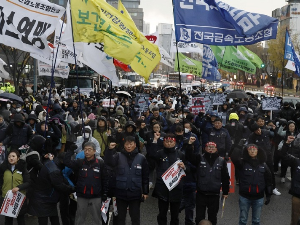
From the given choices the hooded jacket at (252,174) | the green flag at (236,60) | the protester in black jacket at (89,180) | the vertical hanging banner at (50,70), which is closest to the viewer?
the protester in black jacket at (89,180)

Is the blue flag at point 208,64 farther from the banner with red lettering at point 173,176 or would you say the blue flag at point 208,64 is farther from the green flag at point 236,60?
the banner with red lettering at point 173,176

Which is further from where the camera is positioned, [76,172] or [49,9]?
[49,9]

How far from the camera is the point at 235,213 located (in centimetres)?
798

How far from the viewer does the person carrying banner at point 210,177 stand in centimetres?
636

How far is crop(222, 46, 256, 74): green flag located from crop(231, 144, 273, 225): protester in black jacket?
11079mm

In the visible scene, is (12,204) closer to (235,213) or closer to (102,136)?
(102,136)

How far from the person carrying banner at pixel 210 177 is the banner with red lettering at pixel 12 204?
2.57m

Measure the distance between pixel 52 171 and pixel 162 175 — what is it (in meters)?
1.66

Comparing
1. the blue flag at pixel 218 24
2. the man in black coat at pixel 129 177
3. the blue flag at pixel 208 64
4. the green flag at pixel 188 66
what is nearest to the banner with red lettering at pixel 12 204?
the man in black coat at pixel 129 177

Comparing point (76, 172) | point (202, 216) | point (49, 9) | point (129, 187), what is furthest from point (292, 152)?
point (49, 9)

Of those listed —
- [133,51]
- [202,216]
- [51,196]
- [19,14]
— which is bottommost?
[202,216]

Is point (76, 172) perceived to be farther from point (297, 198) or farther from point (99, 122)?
point (297, 198)

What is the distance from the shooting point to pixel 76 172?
20.4 feet

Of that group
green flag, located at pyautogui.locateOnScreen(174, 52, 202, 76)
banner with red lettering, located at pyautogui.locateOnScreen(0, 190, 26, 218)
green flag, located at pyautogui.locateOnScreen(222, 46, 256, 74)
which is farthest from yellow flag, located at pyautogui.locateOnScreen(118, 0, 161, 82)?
green flag, located at pyautogui.locateOnScreen(174, 52, 202, 76)
